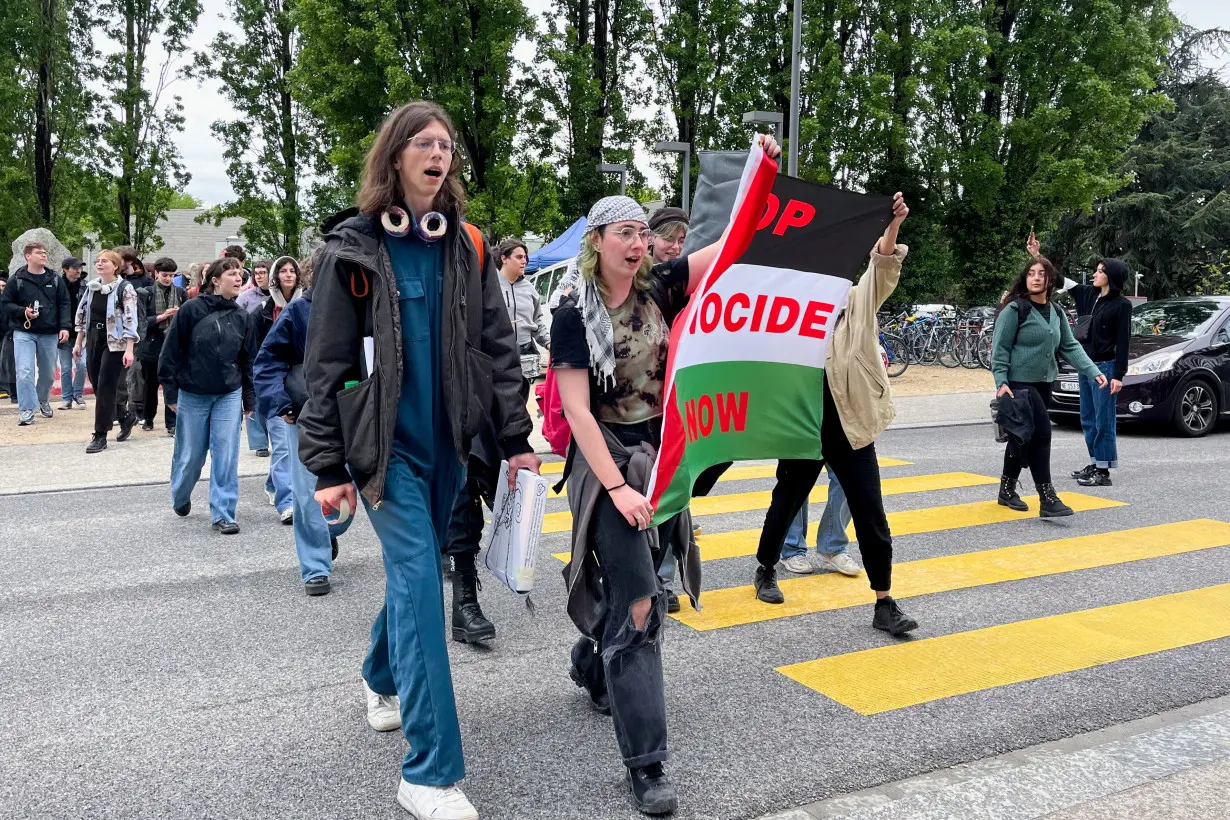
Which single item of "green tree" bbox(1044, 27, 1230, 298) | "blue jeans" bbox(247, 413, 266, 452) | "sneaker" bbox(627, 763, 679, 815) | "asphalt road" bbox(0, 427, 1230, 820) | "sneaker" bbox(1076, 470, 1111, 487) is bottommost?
"asphalt road" bbox(0, 427, 1230, 820)

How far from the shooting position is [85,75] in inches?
1116

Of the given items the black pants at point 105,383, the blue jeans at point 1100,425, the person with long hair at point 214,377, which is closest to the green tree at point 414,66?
the black pants at point 105,383

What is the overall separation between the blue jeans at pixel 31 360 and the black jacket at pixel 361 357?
1038cm

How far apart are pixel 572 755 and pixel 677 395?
1.31 meters

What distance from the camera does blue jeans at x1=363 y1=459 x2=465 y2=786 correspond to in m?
2.98

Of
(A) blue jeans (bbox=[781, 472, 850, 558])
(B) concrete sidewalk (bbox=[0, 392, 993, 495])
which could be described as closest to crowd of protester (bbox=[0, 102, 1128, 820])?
(A) blue jeans (bbox=[781, 472, 850, 558])

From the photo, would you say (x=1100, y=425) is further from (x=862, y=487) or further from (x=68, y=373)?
(x=68, y=373)

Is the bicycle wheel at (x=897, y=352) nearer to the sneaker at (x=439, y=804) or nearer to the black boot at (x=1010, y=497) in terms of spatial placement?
the black boot at (x=1010, y=497)

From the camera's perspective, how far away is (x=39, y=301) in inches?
463

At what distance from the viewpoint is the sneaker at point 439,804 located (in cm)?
297

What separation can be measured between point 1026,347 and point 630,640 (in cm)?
525

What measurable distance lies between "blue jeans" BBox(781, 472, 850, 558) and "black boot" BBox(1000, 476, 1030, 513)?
2.33 meters

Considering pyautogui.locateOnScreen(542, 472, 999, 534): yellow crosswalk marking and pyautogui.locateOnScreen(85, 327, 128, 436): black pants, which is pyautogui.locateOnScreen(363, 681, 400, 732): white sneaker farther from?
pyautogui.locateOnScreen(85, 327, 128, 436): black pants

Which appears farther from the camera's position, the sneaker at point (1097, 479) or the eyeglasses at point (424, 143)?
the sneaker at point (1097, 479)
